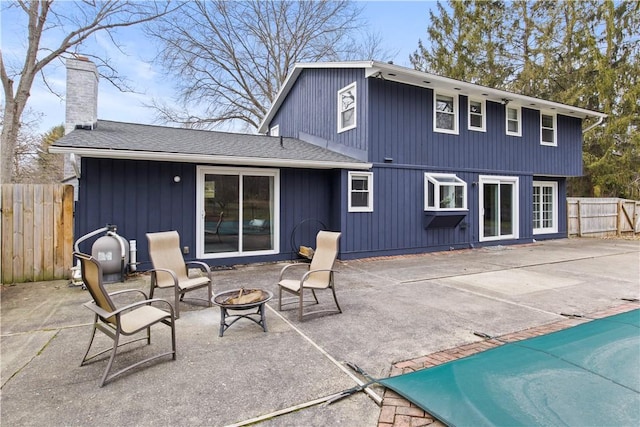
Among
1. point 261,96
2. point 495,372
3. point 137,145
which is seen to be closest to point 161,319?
point 495,372

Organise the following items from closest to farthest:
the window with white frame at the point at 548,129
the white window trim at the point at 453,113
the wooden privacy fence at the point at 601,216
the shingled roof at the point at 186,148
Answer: the shingled roof at the point at 186,148, the white window trim at the point at 453,113, the window with white frame at the point at 548,129, the wooden privacy fence at the point at 601,216

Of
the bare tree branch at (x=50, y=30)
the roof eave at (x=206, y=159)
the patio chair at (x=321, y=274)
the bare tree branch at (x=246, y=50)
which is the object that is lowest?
the patio chair at (x=321, y=274)

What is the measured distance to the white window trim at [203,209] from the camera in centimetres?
723

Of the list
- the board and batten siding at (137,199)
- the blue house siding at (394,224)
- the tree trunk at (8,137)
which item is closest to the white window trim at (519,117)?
the blue house siding at (394,224)

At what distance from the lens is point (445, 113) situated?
32.2 ft

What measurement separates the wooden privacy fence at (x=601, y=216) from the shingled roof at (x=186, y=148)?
9856mm

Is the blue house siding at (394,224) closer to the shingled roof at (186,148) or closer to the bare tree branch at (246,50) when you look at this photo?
the shingled roof at (186,148)

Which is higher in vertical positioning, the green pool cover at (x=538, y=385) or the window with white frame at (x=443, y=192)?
the window with white frame at (x=443, y=192)

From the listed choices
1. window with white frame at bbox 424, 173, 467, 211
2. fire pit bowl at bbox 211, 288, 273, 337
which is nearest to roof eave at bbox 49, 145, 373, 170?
window with white frame at bbox 424, 173, 467, 211

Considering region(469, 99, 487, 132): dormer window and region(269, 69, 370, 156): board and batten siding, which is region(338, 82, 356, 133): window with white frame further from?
region(469, 99, 487, 132): dormer window

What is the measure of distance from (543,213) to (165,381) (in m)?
13.7

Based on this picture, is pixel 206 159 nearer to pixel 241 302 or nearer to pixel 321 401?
pixel 241 302

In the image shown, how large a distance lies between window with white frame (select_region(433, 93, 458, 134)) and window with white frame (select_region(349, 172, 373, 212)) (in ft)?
9.17

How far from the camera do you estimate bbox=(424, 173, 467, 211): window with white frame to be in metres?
9.19
